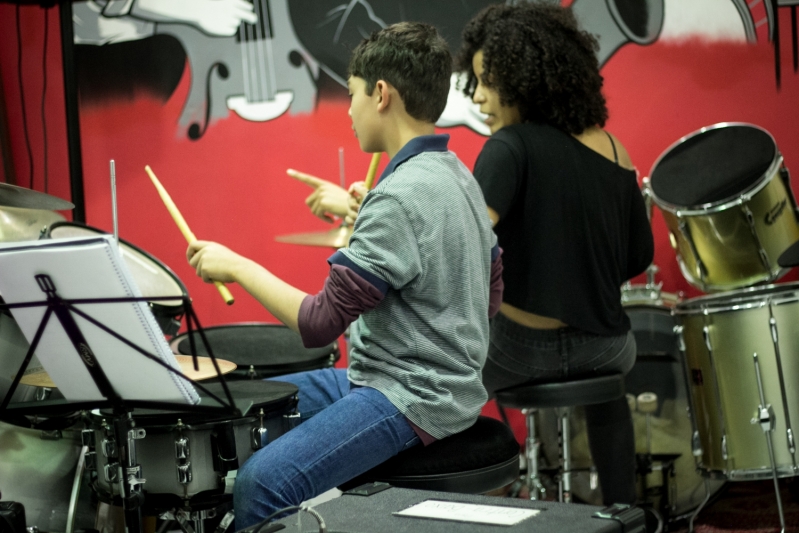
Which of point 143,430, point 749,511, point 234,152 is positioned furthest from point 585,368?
point 234,152

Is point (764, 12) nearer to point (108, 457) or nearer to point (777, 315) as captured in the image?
point (777, 315)

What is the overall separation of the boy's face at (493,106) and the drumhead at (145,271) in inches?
39.9

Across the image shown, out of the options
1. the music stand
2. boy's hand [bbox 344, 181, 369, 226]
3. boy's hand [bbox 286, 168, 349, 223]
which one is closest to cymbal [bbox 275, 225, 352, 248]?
boy's hand [bbox 286, 168, 349, 223]

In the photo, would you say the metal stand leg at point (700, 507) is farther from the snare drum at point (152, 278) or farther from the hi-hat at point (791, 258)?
the snare drum at point (152, 278)

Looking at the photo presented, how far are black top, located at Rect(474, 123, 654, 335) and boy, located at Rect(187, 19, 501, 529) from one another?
0.40m

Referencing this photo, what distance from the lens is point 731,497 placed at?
309cm

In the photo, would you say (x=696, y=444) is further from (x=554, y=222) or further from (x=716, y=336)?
(x=554, y=222)

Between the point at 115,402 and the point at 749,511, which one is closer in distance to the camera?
the point at 115,402

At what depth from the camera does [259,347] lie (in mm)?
2682

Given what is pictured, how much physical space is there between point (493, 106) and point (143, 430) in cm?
136

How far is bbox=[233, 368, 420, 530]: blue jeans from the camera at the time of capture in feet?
5.38

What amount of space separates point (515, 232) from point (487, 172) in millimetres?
190

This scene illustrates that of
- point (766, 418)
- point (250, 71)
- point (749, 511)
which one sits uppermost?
point (250, 71)

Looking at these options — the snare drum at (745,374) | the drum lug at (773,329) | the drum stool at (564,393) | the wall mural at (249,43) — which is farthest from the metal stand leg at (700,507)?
the wall mural at (249,43)
